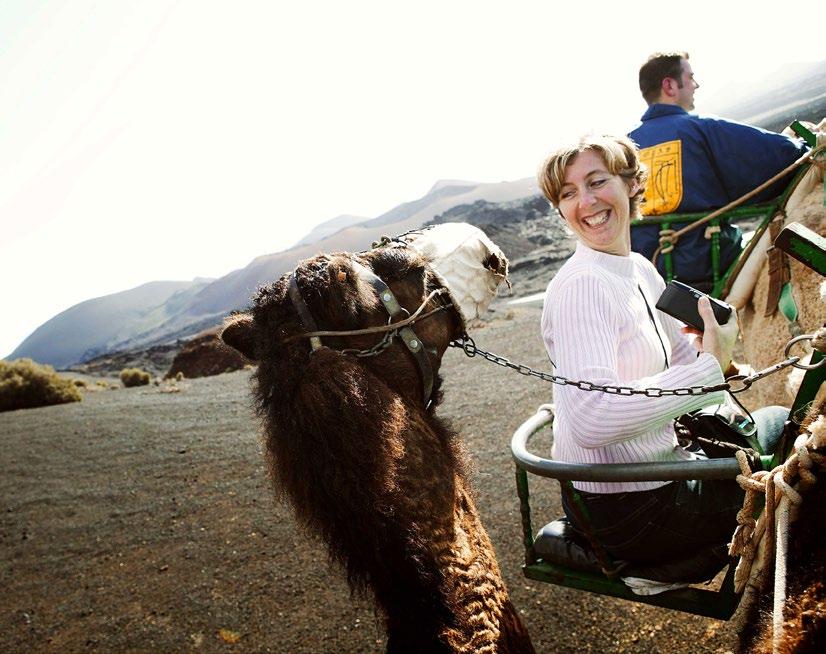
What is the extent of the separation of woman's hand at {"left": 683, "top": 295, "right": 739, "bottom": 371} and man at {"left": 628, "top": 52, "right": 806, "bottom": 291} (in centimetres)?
190

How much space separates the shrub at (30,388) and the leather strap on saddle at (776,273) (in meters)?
11.6

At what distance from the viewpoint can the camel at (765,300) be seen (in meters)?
2.54

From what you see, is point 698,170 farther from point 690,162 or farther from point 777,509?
point 777,509

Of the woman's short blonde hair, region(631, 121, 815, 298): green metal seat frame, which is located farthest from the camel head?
region(631, 121, 815, 298): green metal seat frame

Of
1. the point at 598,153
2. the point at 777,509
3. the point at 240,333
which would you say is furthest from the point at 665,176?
the point at 240,333

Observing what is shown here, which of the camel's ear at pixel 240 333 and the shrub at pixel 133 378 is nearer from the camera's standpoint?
the camel's ear at pixel 240 333

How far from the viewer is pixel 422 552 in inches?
49.3

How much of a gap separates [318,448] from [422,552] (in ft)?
1.14

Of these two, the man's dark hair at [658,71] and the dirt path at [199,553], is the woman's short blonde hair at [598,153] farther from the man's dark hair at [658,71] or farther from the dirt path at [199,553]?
the man's dark hair at [658,71]

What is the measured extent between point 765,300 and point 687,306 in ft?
5.13

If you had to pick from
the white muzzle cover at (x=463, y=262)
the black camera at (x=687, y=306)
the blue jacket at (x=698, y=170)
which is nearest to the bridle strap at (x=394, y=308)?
the white muzzle cover at (x=463, y=262)

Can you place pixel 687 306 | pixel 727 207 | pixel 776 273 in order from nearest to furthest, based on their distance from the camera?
pixel 687 306 < pixel 776 273 < pixel 727 207

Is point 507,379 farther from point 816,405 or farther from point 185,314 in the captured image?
point 185,314

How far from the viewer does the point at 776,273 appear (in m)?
2.70
